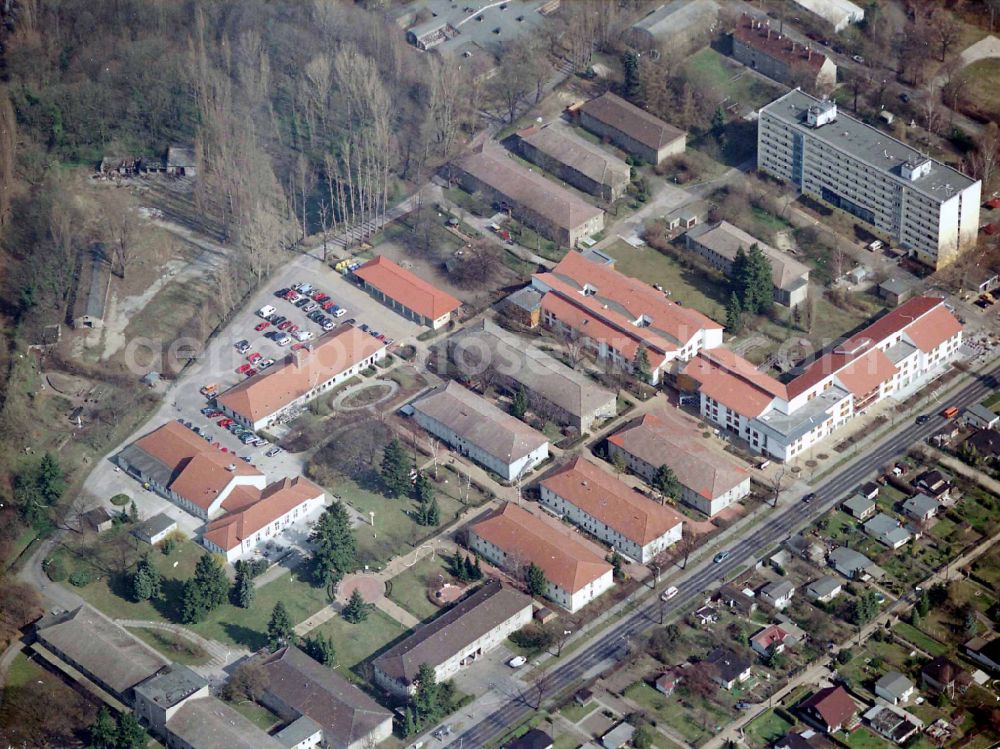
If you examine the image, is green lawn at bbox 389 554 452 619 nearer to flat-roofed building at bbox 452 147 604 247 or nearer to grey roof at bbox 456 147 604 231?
flat-roofed building at bbox 452 147 604 247

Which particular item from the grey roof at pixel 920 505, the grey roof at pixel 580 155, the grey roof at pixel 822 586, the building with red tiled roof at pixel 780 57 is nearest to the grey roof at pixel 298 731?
the grey roof at pixel 822 586

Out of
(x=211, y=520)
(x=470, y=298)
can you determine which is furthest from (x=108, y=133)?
(x=211, y=520)

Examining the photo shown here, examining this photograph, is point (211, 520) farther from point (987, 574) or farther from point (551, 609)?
point (987, 574)

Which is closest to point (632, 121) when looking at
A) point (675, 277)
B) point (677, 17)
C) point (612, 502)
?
point (677, 17)

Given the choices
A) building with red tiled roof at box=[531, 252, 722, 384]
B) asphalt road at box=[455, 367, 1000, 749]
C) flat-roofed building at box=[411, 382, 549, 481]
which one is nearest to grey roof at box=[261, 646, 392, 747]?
asphalt road at box=[455, 367, 1000, 749]

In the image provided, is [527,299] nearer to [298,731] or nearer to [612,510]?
[612,510]
